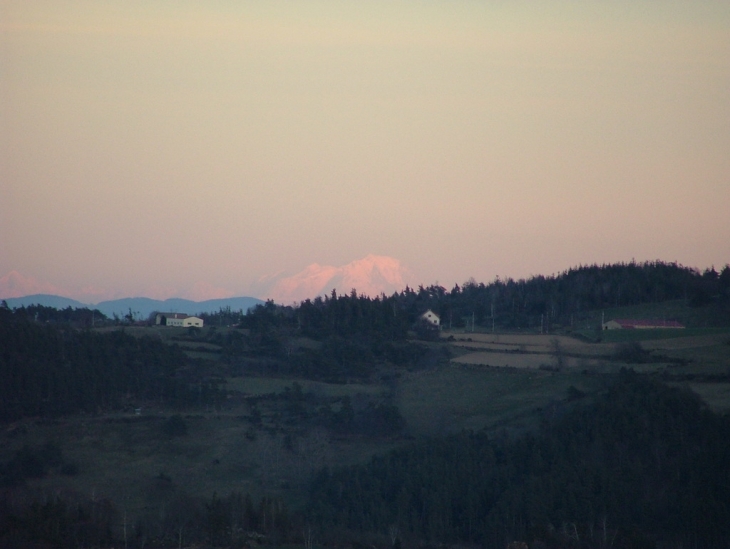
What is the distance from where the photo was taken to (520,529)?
131 feet

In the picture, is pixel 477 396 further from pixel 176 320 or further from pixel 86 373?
pixel 176 320

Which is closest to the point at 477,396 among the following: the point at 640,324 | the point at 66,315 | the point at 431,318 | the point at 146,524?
the point at 640,324

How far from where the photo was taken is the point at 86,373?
60.8 m

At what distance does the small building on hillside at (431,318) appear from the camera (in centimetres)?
8854

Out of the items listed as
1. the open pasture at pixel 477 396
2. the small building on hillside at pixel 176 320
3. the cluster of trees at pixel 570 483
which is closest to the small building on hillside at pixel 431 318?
the open pasture at pixel 477 396

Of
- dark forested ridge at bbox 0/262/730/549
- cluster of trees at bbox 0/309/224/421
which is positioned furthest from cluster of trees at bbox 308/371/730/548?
cluster of trees at bbox 0/309/224/421

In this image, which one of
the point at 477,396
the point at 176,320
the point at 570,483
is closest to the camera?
the point at 570,483

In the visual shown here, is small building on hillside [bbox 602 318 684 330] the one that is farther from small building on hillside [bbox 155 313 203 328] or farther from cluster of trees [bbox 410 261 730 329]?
small building on hillside [bbox 155 313 203 328]

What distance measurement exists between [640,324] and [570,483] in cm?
4332

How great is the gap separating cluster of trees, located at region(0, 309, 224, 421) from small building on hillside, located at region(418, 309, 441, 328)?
90.7ft

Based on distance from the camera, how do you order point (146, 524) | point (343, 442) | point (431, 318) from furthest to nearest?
point (431, 318) < point (343, 442) < point (146, 524)

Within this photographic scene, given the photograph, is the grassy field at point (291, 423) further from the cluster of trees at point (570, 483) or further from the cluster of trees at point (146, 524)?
the cluster of trees at point (570, 483)

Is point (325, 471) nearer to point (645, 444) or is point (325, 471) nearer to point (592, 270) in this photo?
point (645, 444)

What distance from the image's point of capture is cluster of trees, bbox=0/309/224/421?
A: 191ft
